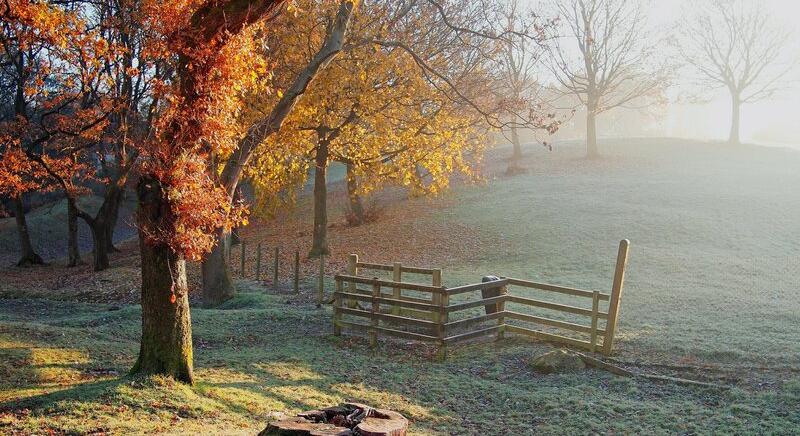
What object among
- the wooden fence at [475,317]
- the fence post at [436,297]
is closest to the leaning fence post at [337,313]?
the wooden fence at [475,317]

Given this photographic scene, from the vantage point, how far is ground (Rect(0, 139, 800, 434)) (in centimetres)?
849

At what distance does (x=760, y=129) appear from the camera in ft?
304

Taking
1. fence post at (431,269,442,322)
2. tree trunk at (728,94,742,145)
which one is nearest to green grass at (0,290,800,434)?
fence post at (431,269,442,322)

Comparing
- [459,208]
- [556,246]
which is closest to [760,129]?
[459,208]

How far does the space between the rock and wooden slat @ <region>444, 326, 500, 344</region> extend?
1.42m

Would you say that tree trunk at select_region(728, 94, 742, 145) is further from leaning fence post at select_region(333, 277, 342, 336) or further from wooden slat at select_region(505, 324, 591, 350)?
leaning fence post at select_region(333, 277, 342, 336)

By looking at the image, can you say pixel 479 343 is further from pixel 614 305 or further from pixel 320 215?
pixel 320 215

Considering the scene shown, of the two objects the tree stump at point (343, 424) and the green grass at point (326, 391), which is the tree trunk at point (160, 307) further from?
the tree stump at point (343, 424)

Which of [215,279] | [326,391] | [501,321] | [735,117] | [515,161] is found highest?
[735,117]

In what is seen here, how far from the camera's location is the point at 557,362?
11.5 metres

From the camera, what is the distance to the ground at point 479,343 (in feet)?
27.9

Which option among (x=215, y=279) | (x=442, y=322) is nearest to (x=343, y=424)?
(x=442, y=322)

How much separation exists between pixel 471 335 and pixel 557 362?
6.18 feet

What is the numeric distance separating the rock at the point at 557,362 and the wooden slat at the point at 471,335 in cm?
142
